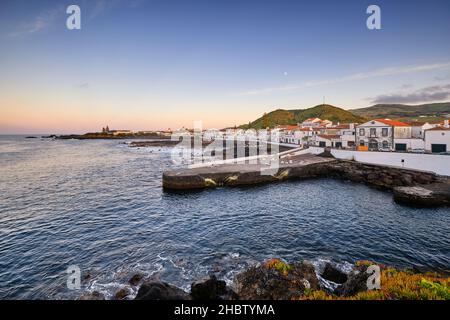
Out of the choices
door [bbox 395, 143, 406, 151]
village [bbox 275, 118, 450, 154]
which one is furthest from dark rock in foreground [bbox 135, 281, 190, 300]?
door [bbox 395, 143, 406, 151]

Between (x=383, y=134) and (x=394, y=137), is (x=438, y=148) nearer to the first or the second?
(x=394, y=137)

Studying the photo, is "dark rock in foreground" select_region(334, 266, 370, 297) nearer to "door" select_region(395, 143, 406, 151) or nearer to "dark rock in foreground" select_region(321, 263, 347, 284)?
"dark rock in foreground" select_region(321, 263, 347, 284)

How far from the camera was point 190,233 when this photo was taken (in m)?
20.5

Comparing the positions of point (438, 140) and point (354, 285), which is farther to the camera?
point (438, 140)

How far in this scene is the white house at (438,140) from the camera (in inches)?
1601

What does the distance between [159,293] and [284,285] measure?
610cm

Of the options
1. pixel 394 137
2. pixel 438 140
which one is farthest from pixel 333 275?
pixel 394 137

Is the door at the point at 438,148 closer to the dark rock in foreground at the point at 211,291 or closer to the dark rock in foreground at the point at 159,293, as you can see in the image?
the dark rock in foreground at the point at 211,291

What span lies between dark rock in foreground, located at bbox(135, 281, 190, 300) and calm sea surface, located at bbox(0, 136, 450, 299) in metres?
2.65
